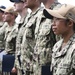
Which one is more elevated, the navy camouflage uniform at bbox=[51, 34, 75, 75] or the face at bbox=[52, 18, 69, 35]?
the face at bbox=[52, 18, 69, 35]

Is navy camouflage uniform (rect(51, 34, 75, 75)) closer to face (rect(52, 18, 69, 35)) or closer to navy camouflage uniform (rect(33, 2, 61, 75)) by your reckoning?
face (rect(52, 18, 69, 35))

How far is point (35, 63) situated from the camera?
12.9 feet

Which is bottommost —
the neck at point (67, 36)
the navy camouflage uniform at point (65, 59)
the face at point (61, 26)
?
the navy camouflage uniform at point (65, 59)

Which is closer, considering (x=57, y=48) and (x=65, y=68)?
(x=65, y=68)

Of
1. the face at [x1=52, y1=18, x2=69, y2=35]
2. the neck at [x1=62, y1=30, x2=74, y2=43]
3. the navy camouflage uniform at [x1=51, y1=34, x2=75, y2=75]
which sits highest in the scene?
the face at [x1=52, y1=18, x2=69, y2=35]

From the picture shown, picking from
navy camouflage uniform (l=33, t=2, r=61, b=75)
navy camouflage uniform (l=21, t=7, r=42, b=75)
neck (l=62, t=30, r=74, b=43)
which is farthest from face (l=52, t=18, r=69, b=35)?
navy camouflage uniform (l=21, t=7, r=42, b=75)

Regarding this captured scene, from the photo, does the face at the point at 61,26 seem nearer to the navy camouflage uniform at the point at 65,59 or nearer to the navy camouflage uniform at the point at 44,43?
the navy camouflage uniform at the point at 65,59

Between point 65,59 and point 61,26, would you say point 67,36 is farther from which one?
point 65,59

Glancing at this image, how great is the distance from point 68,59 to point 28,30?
133cm

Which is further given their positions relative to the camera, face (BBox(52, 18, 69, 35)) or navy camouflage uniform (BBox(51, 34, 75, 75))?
face (BBox(52, 18, 69, 35))

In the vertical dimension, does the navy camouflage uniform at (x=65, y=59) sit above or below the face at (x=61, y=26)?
below

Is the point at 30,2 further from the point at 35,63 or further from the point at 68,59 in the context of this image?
the point at 68,59

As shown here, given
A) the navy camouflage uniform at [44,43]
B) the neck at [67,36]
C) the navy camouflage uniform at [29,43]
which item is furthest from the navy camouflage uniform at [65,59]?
the navy camouflage uniform at [29,43]

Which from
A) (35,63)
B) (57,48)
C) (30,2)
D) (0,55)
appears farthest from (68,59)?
(0,55)
